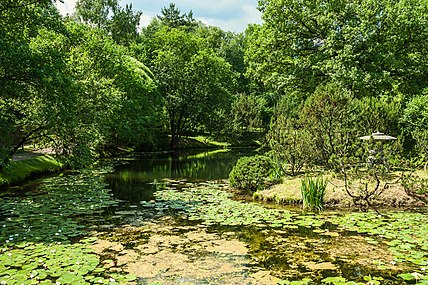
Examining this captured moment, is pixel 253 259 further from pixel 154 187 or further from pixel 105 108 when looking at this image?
pixel 105 108

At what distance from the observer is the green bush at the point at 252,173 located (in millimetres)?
14914

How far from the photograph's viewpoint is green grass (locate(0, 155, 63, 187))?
1596 cm

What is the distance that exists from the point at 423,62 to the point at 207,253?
1975cm

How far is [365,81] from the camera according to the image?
19.2 metres

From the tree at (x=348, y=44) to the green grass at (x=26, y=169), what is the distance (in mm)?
14890

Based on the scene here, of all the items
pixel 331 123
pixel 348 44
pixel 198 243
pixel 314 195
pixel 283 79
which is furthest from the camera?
pixel 283 79

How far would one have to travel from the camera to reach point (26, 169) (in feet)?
60.2

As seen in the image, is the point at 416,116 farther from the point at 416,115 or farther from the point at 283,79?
→ the point at 283,79

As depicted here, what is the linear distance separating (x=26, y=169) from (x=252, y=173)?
37.4 ft

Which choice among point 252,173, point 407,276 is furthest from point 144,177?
point 407,276

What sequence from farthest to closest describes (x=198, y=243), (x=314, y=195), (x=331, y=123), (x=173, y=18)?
(x=173, y=18)
(x=331, y=123)
(x=314, y=195)
(x=198, y=243)

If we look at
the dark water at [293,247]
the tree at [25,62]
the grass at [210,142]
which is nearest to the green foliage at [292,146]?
Result: the dark water at [293,247]

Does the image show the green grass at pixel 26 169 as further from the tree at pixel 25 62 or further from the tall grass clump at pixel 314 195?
the tall grass clump at pixel 314 195

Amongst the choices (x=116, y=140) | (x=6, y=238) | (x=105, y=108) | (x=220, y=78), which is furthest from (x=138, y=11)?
(x=6, y=238)
